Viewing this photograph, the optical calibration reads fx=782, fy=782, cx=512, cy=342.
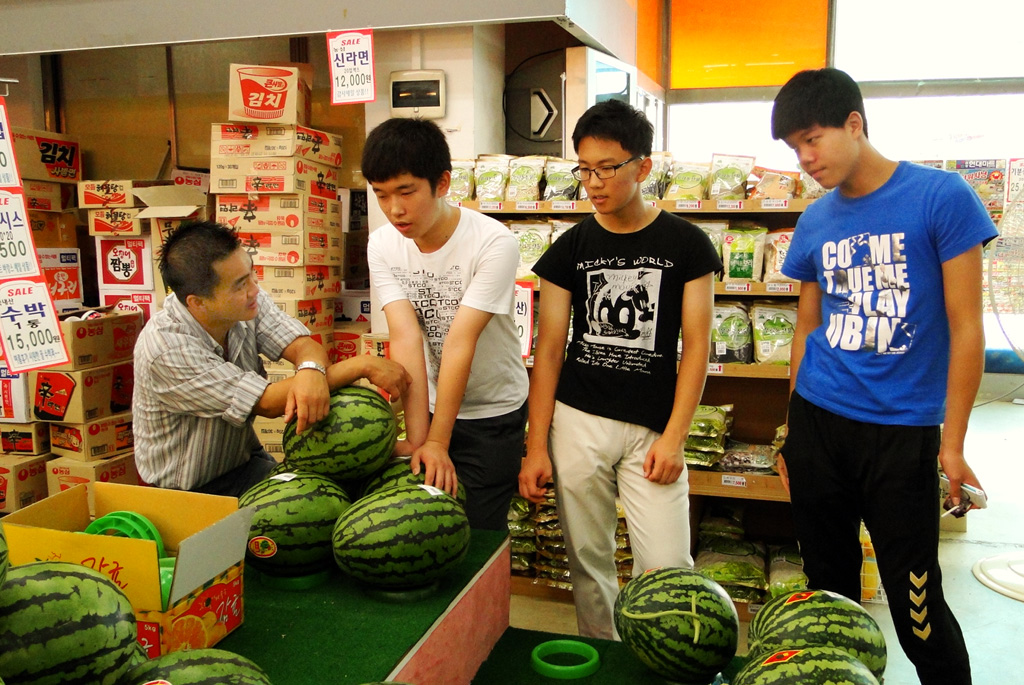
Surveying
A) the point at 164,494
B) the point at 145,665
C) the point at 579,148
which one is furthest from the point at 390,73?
the point at 145,665

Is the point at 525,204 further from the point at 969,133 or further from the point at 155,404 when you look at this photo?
the point at 969,133

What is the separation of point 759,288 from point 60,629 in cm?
278

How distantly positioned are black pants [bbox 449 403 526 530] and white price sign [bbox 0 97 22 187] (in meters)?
1.55

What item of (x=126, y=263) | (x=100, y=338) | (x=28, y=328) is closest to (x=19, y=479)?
(x=100, y=338)

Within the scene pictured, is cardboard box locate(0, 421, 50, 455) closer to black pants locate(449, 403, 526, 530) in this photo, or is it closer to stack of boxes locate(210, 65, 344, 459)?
stack of boxes locate(210, 65, 344, 459)

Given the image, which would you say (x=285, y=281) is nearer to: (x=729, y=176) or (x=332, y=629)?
(x=729, y=176)

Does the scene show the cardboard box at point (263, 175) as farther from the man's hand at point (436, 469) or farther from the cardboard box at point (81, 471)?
the man's hand at point (436, 469)

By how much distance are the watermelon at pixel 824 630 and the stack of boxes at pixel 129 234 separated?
13.0ft

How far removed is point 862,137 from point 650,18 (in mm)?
4888

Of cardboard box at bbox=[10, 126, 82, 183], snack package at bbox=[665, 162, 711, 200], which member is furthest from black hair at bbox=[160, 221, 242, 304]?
cardboard box at bbox=[10, 126, 82, 183]

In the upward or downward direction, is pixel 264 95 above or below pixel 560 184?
above

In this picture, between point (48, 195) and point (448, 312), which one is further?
point (48, 195)

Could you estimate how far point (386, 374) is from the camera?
5.86 ft

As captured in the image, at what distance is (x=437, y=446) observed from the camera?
166 cm
